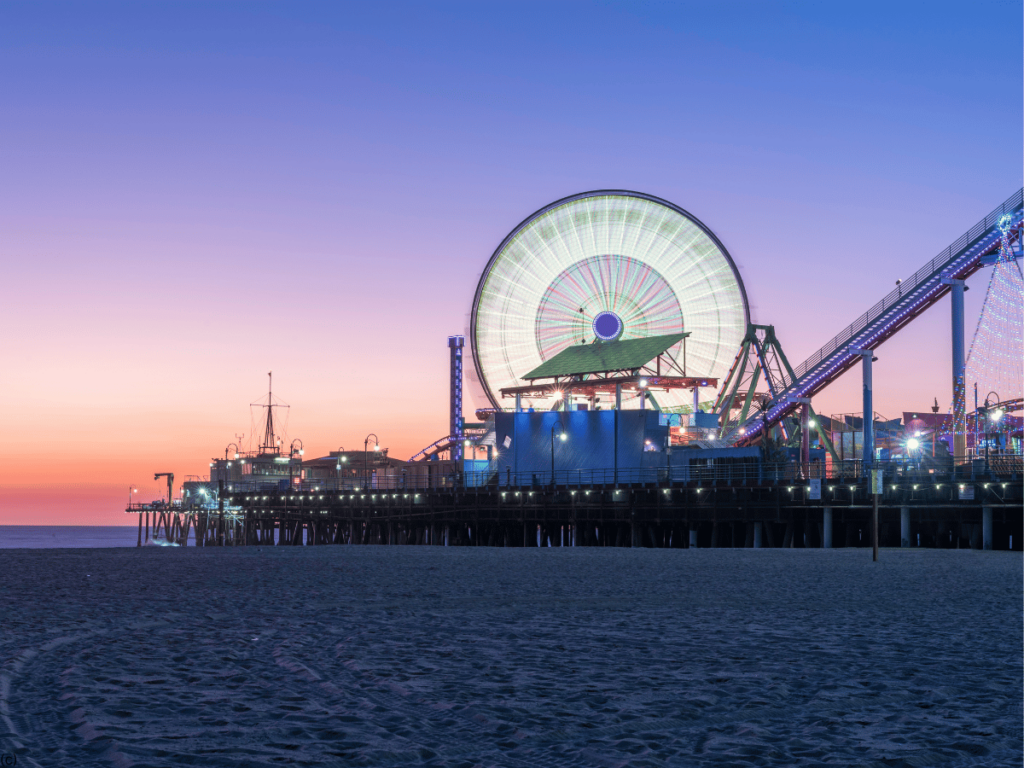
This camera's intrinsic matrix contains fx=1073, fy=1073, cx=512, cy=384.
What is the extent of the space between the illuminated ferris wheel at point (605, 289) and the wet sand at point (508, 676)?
69618 mm

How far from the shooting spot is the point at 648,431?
72500mm

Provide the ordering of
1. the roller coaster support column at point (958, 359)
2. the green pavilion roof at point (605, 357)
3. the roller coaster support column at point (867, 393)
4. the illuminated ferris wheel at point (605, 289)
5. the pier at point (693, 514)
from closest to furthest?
the pier at point (693, 514) < the roller coaster support column at point (958, 359) < the roller coaster support column at point (867, 393) < the green pavilion roof at point (605, 357) < the illuminated ferris wheel at point (605, 289)

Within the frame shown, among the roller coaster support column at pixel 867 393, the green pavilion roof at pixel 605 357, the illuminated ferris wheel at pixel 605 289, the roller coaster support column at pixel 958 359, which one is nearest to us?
the roller coaster support column at pixel 958 359

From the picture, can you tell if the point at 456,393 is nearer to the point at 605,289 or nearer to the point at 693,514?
the point at 605,289

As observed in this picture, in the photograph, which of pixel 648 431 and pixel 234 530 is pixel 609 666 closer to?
pixel 648 431

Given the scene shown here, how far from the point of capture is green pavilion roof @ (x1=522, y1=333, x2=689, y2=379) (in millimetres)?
83188

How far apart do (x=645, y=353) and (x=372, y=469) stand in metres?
60.1

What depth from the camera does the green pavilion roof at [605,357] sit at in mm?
83188

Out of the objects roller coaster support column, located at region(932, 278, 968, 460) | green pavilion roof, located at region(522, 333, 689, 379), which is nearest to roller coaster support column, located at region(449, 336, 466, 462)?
green pavilion roof, located at region(522, 333, 689, 379)

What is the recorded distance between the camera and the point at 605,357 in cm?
8531

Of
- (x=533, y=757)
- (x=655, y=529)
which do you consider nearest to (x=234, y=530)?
(x=655, y=529)

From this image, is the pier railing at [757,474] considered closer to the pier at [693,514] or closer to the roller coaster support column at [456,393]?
the pier at [693,514]

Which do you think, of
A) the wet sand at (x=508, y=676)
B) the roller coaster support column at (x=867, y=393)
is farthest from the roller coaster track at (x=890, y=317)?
the wet sand at (x=508, y=676)

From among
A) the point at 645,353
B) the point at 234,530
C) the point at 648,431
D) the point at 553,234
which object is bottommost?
the point at 234,530
